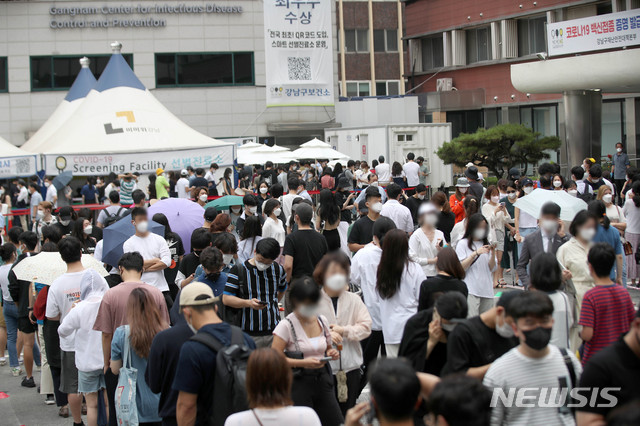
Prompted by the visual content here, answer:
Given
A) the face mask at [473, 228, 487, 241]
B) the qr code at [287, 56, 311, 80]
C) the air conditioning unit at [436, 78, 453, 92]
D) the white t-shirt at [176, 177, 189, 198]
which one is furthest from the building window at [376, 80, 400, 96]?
the face mask at [473, 228, 487, 241]

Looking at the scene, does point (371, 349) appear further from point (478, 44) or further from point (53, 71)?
point (478, 44)

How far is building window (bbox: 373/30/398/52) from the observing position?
157ft

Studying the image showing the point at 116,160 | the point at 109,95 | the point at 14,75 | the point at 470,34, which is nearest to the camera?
the point at 116,160

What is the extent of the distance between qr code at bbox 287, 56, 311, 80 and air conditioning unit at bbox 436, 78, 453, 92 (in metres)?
12.5

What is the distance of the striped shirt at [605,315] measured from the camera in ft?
18.4

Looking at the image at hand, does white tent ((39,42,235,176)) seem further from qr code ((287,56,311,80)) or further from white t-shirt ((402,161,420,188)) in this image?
qr code ((287,56,311,80))

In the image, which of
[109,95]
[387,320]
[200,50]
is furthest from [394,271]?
[200,50]

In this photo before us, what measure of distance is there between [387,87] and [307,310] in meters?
44.0

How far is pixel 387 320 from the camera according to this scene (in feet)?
22.5

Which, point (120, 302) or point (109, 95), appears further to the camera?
point (109, 95)

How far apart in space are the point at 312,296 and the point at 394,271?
1.58 m

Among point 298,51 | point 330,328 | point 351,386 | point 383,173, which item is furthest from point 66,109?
point 330,328

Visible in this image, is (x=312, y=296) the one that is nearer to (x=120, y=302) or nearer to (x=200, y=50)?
(x=120, y=302)

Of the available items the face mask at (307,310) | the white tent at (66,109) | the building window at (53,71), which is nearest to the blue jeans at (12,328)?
the face mask at (307,310)
